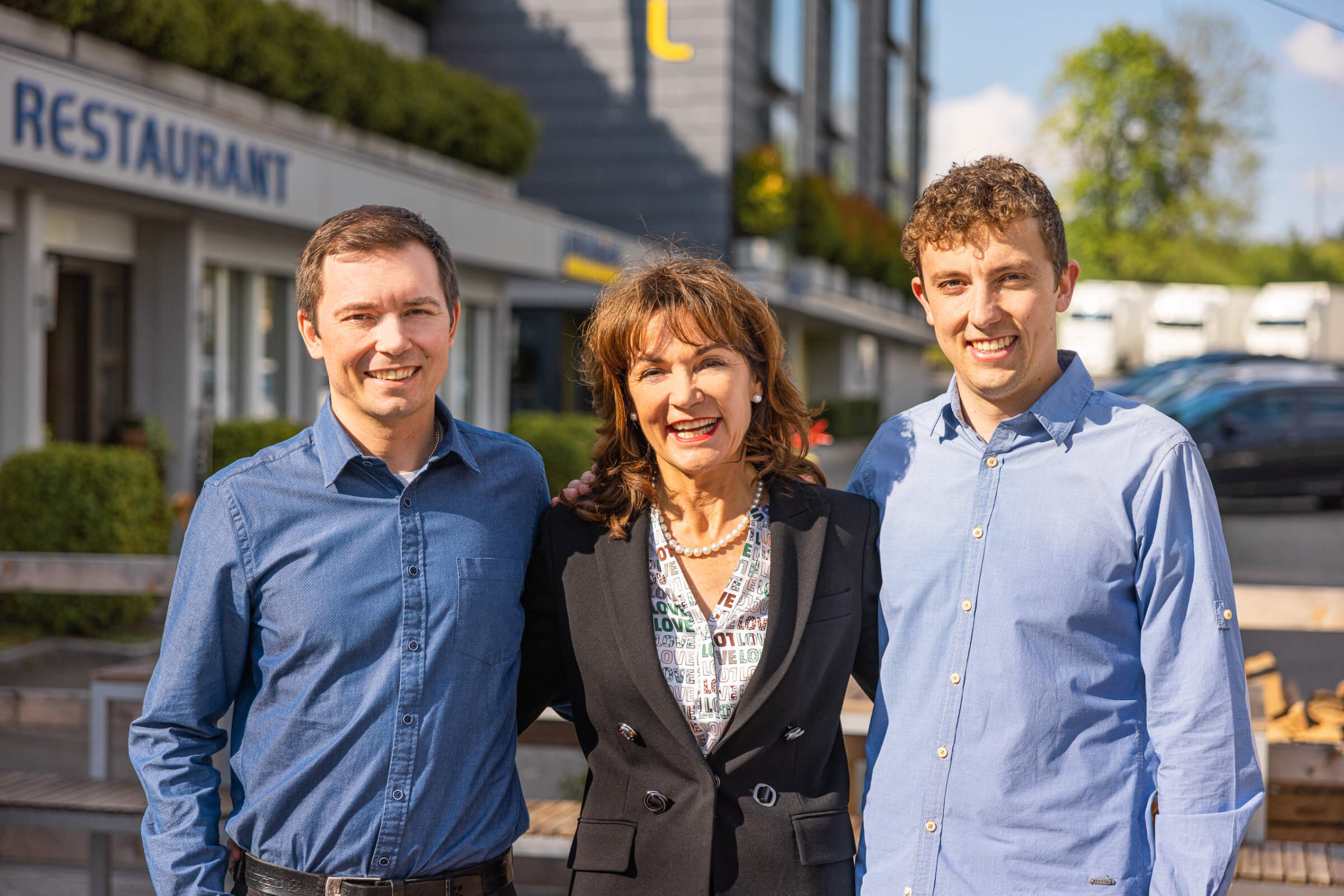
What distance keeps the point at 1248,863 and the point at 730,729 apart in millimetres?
2318

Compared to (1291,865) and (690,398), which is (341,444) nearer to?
(690,398)

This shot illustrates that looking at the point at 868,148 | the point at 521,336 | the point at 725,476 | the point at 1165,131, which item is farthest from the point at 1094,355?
the point at 725,476

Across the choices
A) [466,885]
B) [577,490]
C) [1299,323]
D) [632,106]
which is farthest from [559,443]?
[1299,323]

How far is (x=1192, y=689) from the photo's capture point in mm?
2289

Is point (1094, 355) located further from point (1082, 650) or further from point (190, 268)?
point (1082, 650)

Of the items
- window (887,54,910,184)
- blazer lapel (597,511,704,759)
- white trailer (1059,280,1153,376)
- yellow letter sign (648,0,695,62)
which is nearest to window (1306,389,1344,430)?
yellow letter sign (648,0,695,62)

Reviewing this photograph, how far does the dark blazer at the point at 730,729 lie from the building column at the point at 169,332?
35.9 feet

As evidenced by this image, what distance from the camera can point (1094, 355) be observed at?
42938 mm

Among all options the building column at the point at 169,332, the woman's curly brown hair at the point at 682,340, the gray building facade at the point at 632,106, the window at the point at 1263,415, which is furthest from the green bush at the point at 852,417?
the woman's curly brown hair at the point at 682,340

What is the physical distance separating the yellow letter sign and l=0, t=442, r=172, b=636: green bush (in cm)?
1659

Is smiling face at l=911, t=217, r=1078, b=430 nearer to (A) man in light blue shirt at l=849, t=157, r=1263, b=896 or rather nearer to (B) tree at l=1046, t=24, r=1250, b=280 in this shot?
(A) man in light blue shirt at l=849, t=157, r=1263, b=896

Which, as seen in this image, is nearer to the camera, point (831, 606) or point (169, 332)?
point (831, 606)

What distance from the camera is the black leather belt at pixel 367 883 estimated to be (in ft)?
7.84

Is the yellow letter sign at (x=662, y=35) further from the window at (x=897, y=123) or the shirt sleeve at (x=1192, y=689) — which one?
the window at (x=897, y=123)
